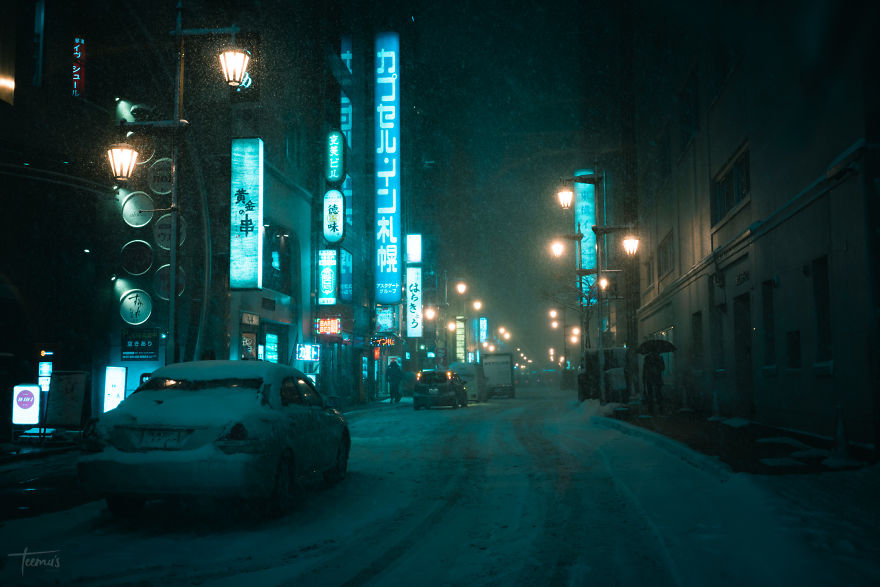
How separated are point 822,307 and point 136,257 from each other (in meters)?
15.9

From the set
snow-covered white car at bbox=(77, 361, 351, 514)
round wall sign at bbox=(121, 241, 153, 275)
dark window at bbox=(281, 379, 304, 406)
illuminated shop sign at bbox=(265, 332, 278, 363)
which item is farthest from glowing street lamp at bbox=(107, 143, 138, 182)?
illuminated shop sign at bbox=(265, 332, 278, 363)

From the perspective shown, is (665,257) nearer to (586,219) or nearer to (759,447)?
(586,219)

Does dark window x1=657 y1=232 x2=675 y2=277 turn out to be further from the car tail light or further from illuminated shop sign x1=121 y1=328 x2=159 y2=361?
the car tail light

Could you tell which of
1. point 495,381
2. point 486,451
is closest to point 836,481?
point 486,451

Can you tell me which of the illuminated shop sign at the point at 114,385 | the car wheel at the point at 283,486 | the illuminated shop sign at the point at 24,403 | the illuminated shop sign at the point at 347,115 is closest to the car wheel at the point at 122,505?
the car wheel at the point at 283,486

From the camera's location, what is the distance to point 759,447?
12.3 m

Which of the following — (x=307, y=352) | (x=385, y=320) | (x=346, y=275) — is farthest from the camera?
(x=385, y=320)

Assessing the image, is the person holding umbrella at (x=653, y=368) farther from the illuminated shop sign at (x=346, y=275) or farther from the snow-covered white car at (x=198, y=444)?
the illuminated shop sign at (x=346, y=275)

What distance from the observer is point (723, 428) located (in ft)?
55.0

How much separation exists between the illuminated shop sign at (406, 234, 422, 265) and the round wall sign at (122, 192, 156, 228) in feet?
113

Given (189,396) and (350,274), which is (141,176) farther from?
(350,274)

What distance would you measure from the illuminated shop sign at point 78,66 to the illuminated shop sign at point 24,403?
327 inches

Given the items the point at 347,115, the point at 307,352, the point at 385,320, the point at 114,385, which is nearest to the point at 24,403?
the point at 114,385

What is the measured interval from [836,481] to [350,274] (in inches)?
1233
